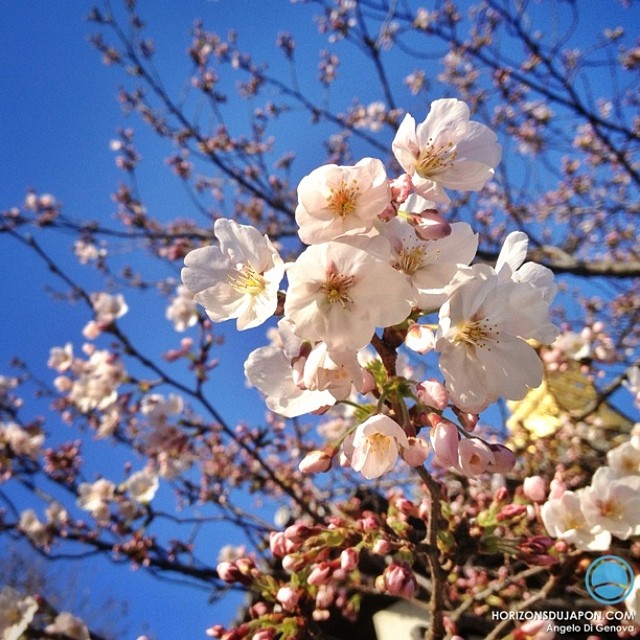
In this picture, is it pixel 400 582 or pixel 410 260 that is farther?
pixel 400 582

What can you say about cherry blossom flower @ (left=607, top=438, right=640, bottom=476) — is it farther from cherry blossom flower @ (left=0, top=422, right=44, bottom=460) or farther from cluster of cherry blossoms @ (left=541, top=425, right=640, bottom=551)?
cherry blossom flower @ (left=0, top=422, right=44, bottom=460)

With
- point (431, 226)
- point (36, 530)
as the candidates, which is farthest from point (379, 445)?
point (36, 530)

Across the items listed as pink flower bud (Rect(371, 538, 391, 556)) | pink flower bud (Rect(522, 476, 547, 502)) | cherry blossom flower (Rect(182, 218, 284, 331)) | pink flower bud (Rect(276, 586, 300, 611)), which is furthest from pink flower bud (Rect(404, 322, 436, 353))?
pink flower bud (Rect(522, 476, 547, 502))

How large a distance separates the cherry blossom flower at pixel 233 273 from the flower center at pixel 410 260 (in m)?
0.31

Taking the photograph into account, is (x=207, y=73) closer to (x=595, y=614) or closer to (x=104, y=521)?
(x=104, y=521)

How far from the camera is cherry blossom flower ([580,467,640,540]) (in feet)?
5.32

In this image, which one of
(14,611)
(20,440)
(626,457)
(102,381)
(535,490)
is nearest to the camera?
(535,490)

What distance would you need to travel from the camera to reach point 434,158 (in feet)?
4.00

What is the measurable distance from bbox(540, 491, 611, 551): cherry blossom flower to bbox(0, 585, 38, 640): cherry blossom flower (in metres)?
2.68

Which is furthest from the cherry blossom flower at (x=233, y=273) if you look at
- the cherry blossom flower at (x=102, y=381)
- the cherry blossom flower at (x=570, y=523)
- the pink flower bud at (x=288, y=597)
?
the cherry blossom flower at (x=102, y=381)

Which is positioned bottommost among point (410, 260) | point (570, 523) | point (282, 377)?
point (570, 523)

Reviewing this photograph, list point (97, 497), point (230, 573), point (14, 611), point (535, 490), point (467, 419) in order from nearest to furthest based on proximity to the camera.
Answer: point (467, 419), point (230, 573), point (535, 490), point (14, 611), point (97, 497)

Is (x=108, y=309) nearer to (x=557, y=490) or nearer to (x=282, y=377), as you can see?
(x=282, y=377)

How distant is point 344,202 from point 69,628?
2.98 meters
